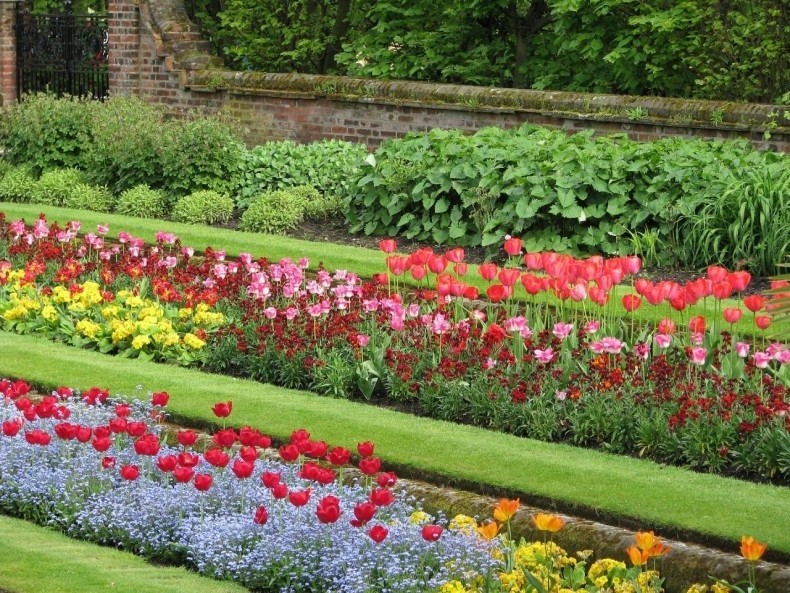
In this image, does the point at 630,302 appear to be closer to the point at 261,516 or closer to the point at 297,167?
the point at 261,516

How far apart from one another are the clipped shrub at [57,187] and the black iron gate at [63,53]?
3.97m

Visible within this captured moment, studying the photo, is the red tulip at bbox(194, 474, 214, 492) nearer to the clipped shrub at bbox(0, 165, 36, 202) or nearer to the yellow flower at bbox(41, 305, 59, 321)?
the yellow flower at bbox(41, 305, 59, 321)

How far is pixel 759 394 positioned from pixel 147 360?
3982 mm

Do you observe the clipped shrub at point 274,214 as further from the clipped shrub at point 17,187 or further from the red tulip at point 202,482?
the red tulip at point 202,482

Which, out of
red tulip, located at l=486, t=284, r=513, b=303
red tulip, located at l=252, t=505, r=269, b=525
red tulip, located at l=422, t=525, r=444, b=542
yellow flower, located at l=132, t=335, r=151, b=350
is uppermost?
red tulip, located at l=486, t=284, r=513, b=303

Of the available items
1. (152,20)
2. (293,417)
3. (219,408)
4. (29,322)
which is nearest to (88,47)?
(152,20)

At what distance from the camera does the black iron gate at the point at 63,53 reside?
67.4 ft

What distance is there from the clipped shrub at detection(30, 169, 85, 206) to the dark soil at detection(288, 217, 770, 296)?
3.19 meters

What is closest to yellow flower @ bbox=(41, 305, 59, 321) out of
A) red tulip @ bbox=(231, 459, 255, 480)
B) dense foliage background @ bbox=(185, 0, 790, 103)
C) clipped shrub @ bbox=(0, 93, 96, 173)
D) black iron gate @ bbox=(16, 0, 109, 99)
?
red tulip @ bbox=(231, 459, 255, 480)

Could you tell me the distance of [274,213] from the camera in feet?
46.3

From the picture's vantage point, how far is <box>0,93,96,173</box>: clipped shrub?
17203mm

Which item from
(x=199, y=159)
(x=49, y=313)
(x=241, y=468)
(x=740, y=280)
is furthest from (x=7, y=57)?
(x=241, y=468)

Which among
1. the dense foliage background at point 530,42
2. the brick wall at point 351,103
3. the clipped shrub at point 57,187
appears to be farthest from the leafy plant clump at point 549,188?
the clipped shrub at point 57,187

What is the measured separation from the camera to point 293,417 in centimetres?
774
